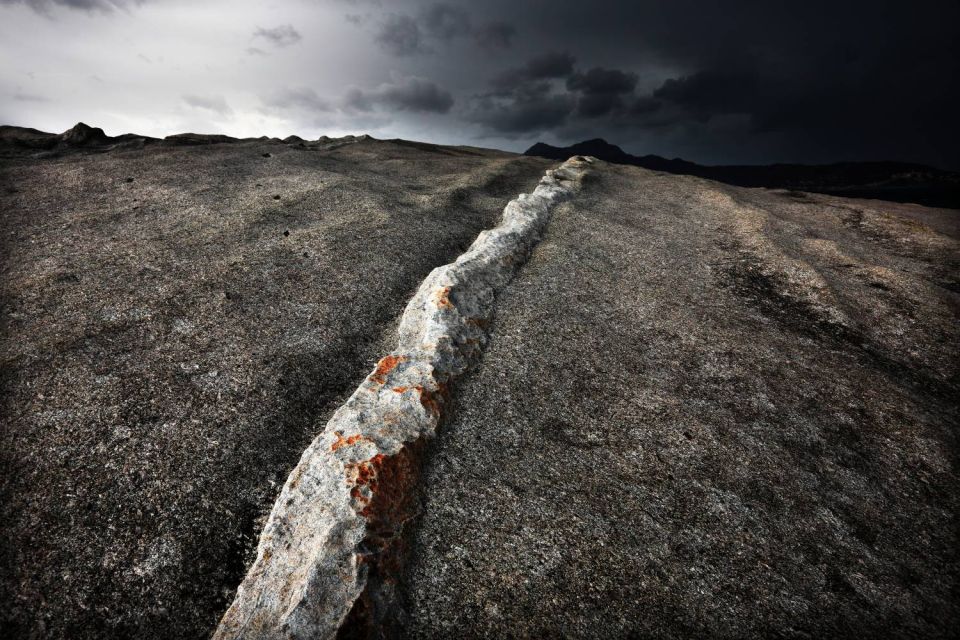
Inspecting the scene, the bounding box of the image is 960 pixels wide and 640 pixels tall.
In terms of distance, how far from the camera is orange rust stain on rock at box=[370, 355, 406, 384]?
6547 millimetres

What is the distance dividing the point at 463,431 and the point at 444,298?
3009 millimetres

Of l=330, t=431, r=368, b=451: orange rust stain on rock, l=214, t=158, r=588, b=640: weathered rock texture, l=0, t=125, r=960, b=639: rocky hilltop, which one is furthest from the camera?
l=330, t=431, r=368, b=451: orange rust stain on rock

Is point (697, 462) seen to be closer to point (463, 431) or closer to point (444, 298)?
point (463, 431)

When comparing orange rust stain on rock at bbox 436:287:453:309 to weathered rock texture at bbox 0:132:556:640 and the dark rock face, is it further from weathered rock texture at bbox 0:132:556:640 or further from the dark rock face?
the dark rock face

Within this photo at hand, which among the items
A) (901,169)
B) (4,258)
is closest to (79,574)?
(4,258)

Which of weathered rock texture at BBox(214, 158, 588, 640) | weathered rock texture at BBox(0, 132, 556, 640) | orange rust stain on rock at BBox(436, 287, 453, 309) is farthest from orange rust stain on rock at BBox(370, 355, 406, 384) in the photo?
orange rust stain on rock at BBox(436, 287, 453, 309)

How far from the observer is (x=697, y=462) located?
6.12 meters

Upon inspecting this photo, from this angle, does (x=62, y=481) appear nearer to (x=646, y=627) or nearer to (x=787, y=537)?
(x=646, y=627)

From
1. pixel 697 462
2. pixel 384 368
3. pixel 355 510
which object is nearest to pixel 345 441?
pixel 355 510

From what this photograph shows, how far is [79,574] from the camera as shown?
450cm

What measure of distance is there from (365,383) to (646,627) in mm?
4749

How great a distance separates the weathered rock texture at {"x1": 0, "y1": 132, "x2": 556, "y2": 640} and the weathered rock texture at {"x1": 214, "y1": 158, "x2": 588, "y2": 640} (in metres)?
0.62

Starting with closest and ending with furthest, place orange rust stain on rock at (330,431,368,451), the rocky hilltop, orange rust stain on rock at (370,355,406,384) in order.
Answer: the rocky hilltop → orange rust stain on rock at (330,431,368,451) → orange rust stain on rock at (370,355,406,384)

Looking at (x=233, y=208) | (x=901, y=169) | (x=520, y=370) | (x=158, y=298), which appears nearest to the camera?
(x=520, y=370)
